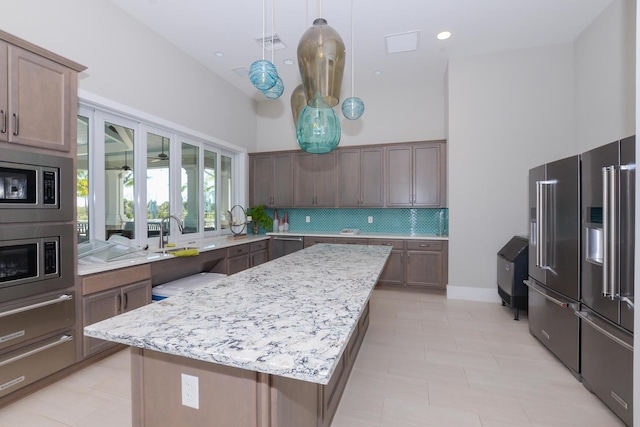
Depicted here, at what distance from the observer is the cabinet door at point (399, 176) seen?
4.75m

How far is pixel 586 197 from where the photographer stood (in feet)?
7.07

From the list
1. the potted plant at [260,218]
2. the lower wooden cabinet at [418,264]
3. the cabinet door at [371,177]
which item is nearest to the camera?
the lower wooden cabinet at [418,264]

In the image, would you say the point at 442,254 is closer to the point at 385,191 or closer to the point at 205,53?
the point at 385,191

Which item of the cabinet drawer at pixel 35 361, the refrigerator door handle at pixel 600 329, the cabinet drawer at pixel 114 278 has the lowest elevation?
the cabinet drawer at pixel 35 361

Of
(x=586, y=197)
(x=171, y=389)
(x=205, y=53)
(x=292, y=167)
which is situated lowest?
(x=171, y=389)

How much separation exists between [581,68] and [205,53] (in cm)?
473

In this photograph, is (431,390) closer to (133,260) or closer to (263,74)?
(263,74)

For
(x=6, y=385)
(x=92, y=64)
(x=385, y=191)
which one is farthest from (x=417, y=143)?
(x=6, y=385)

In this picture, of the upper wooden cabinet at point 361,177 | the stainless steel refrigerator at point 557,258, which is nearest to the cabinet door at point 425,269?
the upper wooden cabinet at point 361,177

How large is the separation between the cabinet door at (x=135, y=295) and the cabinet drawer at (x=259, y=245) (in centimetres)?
193

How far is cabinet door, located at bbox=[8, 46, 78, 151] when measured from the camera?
1964mm

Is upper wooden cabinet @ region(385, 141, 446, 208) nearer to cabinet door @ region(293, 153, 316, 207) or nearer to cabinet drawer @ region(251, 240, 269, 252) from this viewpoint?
cabinet door @ region(293, 153, 316, 207)

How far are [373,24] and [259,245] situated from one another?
3421 mm

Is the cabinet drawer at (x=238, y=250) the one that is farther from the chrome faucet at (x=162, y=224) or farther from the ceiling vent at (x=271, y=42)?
the ceiling vent at (x=271, y=42)
